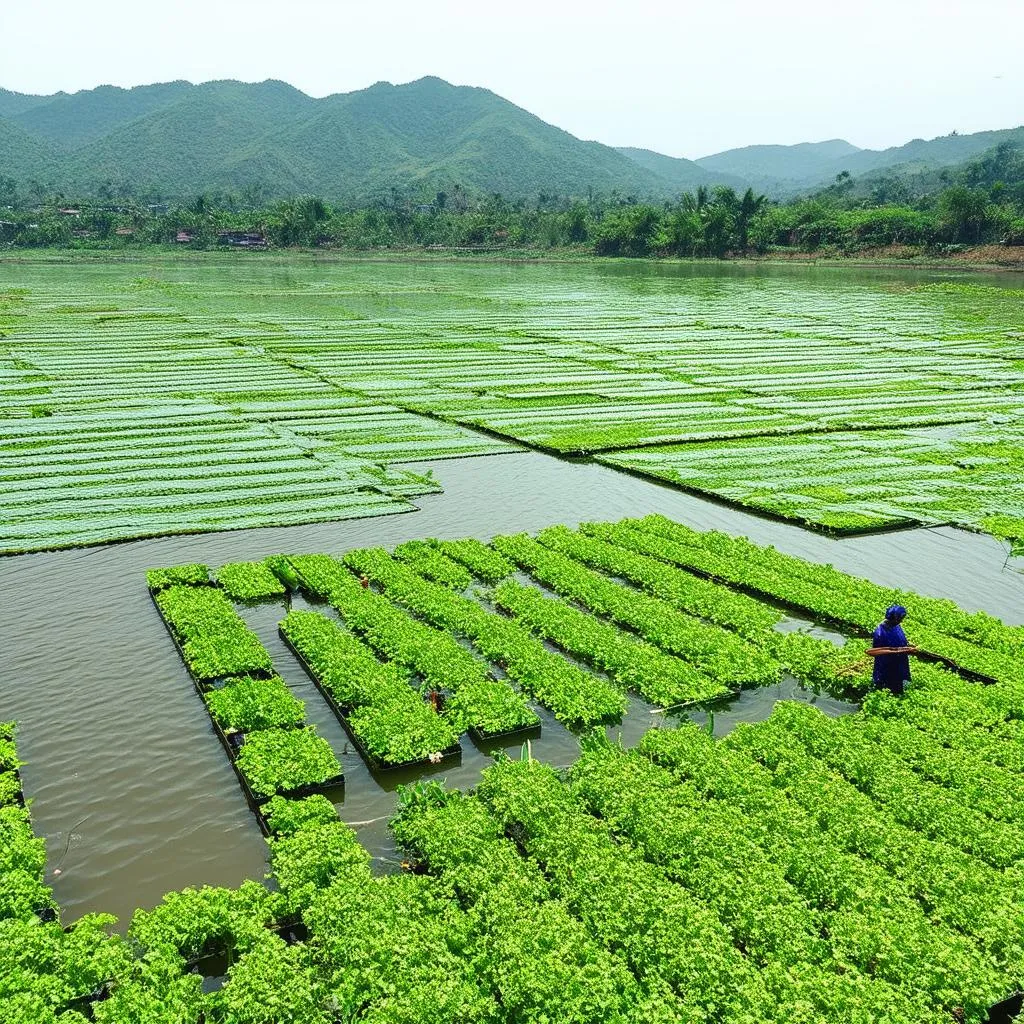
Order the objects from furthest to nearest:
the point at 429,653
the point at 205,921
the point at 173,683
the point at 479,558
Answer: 1. the point at 479,558
2. the point at 429,653
3. the point at 173,683
4. the point at 205,921

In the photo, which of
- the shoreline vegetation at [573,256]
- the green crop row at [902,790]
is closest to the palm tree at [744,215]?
the shoreline vegetation at [573,256]

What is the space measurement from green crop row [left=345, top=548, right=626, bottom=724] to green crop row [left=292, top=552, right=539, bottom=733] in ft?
1.14

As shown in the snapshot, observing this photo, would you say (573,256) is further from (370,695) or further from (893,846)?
(893,846)

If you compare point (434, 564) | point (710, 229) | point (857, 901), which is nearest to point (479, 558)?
point (434, 564)

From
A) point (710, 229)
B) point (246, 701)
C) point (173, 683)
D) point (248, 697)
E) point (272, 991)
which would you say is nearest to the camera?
point (272, 991)

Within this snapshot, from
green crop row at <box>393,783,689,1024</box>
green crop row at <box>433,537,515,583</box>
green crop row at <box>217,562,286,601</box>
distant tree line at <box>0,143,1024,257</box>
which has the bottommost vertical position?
green crop row at <box>393,783,689,1024</box>

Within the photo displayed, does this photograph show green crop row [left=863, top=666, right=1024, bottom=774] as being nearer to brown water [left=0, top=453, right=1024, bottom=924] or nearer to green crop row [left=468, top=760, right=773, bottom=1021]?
brown water [left=0, top=453, right=1024, bottom=924]

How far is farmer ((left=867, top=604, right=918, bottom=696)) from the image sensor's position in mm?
15894

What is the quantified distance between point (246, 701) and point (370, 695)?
7.34ft

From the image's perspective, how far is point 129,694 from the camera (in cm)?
1703

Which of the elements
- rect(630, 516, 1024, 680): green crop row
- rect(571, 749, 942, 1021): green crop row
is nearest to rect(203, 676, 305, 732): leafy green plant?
rect(571, 749, 942, 1021): green crop row

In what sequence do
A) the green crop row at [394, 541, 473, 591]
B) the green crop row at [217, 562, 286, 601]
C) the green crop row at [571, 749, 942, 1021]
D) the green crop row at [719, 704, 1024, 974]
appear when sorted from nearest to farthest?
the green crop row at [571, 749, 942, 1021] < the green crop row at [719, 704, 1024, 974] < the green crop row at [217, 562, 286, 601] < the green crop row at [394, 541, 473, 591]

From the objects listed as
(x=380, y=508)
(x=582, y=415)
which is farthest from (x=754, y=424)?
(x=380, y=508)

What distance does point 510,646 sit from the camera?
59.3 feet
